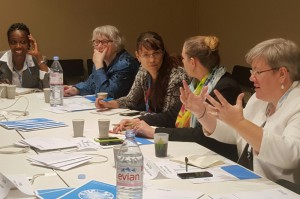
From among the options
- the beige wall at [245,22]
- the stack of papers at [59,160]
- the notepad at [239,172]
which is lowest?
the notepad at [239,172]

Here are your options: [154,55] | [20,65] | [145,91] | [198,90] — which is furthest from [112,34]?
[198,90]

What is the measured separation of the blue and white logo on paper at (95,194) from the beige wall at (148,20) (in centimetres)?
427

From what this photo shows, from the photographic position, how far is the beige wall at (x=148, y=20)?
228 inches

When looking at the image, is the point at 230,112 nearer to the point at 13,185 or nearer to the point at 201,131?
the point at 201,131

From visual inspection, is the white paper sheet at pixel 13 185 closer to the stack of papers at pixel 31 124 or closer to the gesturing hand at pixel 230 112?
the gesturing hand at pixel 230 112

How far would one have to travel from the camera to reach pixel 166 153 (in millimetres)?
2131

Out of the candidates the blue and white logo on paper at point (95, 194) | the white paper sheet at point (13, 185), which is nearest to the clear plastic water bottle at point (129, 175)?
the blue and white logo on paper at point (95, 194)

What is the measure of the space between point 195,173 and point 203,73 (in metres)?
1.12

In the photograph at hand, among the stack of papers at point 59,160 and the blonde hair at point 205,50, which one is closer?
the stack of papers at point 59,160

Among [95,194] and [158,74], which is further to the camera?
[158,74]

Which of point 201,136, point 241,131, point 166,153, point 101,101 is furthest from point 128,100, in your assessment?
point 241,131

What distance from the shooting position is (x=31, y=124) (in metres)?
2.78

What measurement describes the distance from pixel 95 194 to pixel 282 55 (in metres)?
1.15

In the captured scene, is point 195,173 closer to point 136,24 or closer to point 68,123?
point 68,123
